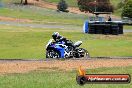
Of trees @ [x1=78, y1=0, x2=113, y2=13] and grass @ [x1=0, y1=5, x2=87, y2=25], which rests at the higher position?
trees @ [x1=78, y1=0, x2=113, y2=13]

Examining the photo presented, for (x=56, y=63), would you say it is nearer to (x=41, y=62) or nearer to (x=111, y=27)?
(x=41, y=62)

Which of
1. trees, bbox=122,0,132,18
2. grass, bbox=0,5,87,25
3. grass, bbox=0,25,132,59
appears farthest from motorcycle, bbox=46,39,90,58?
trees, bbox=122,0,132,18

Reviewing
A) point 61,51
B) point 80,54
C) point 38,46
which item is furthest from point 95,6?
point 61,51

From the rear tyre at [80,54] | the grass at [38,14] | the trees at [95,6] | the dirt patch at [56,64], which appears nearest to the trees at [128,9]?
the grass at [38,14]

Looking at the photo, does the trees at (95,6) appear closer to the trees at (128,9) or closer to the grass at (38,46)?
the trees at (128,9)

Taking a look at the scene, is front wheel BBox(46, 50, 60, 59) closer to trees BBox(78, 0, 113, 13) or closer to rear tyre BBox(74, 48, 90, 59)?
rear tyre BBox(74, 48, 90, 59)

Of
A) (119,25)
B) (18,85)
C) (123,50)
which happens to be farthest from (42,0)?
(18,85)

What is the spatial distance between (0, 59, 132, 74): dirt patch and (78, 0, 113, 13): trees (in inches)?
2947

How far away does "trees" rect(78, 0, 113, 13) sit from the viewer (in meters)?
95.3

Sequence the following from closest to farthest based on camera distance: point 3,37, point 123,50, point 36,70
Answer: point 36,70 < point 123,50 < point 3,37

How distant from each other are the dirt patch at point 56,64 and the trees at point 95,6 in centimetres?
7485

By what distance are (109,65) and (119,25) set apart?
26899 mm

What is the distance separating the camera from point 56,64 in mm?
18828

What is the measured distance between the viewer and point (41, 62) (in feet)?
64.3
